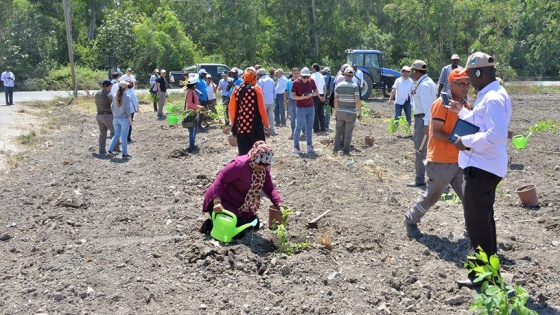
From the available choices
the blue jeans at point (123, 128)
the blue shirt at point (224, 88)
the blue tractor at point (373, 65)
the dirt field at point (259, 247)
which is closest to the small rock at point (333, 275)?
the dirt field at point (259, 247)

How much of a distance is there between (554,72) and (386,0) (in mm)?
15364

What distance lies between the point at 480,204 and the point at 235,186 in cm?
253

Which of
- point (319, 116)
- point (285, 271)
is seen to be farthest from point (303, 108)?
point (285, 271)

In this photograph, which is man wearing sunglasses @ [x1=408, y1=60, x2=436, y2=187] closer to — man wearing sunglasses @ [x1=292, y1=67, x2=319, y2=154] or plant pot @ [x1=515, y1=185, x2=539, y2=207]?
plant pot @ [x1=515, y1=185, x2=539, y2=207]

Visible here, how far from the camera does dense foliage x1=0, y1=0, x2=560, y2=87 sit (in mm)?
42594

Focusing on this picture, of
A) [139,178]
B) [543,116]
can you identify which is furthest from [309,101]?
[543,116]

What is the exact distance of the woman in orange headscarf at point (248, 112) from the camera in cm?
888

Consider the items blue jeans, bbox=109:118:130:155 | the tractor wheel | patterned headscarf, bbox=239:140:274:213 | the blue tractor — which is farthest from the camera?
the blue tractor

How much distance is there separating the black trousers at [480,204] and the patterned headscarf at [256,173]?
1980 millimetres

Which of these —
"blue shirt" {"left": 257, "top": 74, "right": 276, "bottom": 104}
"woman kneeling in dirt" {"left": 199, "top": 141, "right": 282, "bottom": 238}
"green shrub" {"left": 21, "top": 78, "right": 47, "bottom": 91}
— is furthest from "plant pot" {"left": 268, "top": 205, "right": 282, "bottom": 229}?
"green shrub" {"left": 21, "top": 78, "right": 47, "bottom": 91}

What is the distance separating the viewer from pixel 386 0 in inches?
2084

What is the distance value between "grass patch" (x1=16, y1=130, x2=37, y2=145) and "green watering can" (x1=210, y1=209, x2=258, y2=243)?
11.6 meters

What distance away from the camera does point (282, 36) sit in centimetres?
4550

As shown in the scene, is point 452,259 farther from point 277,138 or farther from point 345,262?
point 277,138
